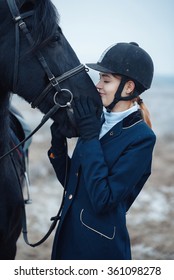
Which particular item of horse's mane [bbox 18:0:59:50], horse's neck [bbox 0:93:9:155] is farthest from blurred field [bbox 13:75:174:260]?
horse's mane [bbox 18:0:59:50]

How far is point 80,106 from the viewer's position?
2350 millimetres

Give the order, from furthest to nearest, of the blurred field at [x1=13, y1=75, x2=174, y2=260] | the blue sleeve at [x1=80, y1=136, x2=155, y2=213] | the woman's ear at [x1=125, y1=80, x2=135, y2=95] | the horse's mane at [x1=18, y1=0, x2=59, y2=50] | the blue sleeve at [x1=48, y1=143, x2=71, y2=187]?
1. the blurred field at [x1=13, y1=75, x2=174, y2=260]
2. the blue sleeve at [x1=48, y1=143, x2=71, y2=187]
3. the woman's ear at [x1=125, y1=80, x2=135, y2=95]
4. the horse's mane at [x1=18, y1=0, x2=59, y2=50]
5. the blue sleeve at [x1=80, y1=136, x2=155, y2=213]

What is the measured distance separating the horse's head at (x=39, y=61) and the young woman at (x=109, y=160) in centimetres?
9

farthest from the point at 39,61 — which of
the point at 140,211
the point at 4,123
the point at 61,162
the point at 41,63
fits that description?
the point at 140,211

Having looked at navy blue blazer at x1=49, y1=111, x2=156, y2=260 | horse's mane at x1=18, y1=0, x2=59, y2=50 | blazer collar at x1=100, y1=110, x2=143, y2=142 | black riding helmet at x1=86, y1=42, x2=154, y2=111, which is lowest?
navy blue blazer at x1=49, y1=111, x2=156, y2=260

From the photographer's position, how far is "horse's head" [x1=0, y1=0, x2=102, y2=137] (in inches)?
92.0

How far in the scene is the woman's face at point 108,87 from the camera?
A: 2.38 metres

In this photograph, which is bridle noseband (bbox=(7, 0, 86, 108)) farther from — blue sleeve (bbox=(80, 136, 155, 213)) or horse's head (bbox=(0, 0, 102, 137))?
blue sleeve (bbox=(80, 136, 155, 213))

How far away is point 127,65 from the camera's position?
7.79 feet

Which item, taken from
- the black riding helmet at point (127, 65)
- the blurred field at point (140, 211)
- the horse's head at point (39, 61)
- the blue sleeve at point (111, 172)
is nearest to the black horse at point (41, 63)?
the horse's head at point (39, 61)

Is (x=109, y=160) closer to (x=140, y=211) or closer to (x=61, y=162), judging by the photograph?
(x=61, y=162)

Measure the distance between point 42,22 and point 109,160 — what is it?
0.89 meters

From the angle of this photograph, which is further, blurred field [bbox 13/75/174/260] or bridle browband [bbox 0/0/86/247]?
blurred field [bbox 13/75/174/260]

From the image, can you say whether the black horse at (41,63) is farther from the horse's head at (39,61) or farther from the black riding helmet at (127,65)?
the black riding helmet at (127,65)
